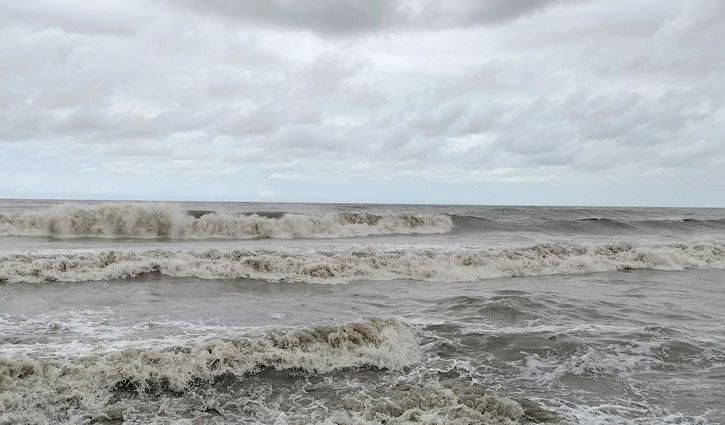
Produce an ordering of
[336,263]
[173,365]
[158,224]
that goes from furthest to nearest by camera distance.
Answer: [158,224], [336,263], [173,365]

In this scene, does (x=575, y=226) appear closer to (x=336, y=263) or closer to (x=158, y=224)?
(x=336, y=263)

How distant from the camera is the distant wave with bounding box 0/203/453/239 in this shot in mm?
24328

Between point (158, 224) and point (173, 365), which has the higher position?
point (158, 224)

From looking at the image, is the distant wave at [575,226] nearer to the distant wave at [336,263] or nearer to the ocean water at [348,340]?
the distant wave at [336,263]

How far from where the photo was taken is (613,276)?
50.2ft

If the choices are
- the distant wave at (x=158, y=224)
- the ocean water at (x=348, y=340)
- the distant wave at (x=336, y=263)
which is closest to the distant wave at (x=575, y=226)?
the distant wave at (x=158, y=224)

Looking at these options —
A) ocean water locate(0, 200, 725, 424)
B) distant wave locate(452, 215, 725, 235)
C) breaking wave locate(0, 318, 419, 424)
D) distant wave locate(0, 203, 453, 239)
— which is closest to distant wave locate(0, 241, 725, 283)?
ocean water locate(0, 200, 725, 424)

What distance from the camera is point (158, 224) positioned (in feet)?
83.0

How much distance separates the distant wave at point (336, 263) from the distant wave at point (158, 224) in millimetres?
9979

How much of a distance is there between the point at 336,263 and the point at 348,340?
24.2ft

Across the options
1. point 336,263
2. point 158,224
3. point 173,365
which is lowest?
point 173,365

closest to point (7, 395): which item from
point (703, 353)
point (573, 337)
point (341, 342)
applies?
point (341, 342)

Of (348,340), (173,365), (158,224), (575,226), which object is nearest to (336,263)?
(348,340)

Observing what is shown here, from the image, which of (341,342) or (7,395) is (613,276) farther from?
(7,395)
